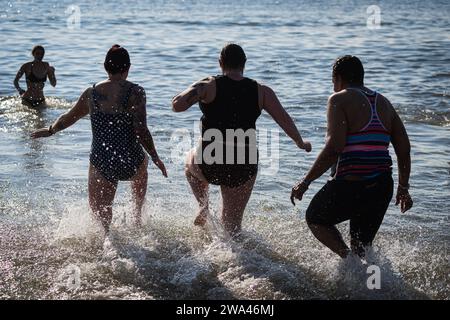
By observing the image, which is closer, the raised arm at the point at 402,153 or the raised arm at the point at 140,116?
the raised arm at the point at 402,153

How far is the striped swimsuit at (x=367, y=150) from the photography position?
491cm

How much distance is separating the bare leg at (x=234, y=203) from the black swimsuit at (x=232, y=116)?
10 cm

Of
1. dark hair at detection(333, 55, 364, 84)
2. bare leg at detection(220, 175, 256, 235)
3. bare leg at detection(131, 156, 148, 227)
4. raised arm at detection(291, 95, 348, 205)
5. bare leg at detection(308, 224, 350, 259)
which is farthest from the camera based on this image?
bare leg at detection(131, 156, 148, 227)

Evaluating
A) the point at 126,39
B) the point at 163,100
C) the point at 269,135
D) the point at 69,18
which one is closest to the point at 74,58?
the point at 126,39

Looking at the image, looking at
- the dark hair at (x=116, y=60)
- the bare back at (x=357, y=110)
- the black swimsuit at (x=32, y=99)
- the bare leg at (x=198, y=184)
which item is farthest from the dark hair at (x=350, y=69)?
the black swimsuit at (x=32, y=99)

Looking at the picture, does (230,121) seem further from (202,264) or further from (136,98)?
(202,264)

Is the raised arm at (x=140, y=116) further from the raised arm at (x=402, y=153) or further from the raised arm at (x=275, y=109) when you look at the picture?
the raised arm at (x=402, y=153)

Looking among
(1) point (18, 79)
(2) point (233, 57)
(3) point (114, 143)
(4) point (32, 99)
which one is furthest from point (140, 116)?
Answer: (4) point (32, 99)

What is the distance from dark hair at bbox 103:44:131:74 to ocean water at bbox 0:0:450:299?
1.29 m

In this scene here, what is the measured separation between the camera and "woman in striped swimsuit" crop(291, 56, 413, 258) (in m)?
4.89

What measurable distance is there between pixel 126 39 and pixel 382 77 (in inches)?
434

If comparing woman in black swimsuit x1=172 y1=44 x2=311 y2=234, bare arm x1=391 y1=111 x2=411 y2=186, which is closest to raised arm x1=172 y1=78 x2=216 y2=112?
woman in black swimsuit x1=172 y1=44 x2=311 y2=234

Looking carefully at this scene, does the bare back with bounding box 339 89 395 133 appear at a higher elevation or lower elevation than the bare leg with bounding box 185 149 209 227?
higher

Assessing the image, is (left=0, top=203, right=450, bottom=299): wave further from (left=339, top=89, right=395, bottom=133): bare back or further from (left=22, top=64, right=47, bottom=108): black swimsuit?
(left=22, top=64, right=47, bottom=108): black swimsuit
